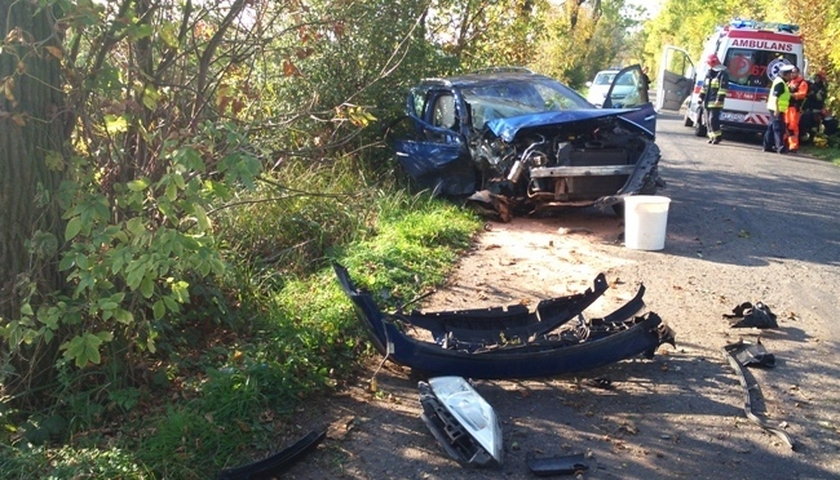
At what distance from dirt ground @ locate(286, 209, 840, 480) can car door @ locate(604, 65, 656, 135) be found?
2.65 metres

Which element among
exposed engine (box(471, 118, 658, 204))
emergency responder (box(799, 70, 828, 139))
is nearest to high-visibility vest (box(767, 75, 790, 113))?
emergency responder (box(799, 70, 828, 139))

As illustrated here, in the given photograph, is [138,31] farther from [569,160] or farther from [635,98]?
[635,98]

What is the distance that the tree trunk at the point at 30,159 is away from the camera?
4.17 meters

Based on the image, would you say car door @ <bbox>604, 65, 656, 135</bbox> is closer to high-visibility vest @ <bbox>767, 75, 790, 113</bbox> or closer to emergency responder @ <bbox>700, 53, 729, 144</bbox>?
high-visibility vest @ <bbox>767, 75, 790, 113</bbox>

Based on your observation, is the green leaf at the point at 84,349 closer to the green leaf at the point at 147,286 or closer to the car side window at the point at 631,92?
the green leaf at the point at 147,286

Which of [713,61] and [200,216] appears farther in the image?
[713,61]

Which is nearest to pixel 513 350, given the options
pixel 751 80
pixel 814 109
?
pixel 751 80

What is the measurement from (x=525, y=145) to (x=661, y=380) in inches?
180

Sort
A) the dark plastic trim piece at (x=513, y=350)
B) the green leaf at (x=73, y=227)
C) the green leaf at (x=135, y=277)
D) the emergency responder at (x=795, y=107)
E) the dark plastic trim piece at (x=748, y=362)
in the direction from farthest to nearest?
the emergency responder at (x=795, y=107), the dark plastic trim piece at (x=513, y=350), the dark plastic trim piece at (x=748, y=362), the green leaf at (x=73, y=227), the green leaf at (x=135, y=277)

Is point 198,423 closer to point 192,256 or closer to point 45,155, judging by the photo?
point 192,256

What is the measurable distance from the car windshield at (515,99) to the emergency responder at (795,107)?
757 centimetres

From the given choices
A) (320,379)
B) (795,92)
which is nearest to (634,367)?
(320,379)

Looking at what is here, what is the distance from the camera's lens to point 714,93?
17.3 m

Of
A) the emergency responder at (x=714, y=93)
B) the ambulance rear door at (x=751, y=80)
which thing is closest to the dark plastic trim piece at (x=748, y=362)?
the emergency responder at (x=714, y=93)
